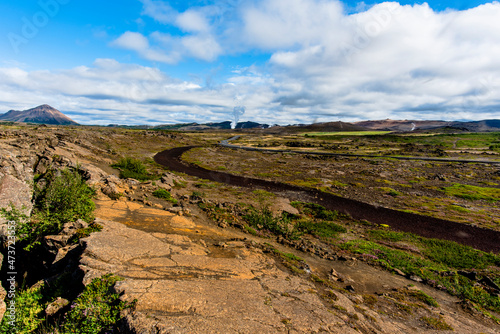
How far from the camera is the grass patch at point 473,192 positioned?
3525cm

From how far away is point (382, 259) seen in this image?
651 inches

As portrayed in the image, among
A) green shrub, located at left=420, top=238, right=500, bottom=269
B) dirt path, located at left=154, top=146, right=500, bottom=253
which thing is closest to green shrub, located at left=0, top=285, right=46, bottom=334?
green shrub, located at left=420, top=238, right=500, bottom=269

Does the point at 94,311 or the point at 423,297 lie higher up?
the point at 94,311

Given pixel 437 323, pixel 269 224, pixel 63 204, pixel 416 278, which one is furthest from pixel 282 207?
pixel 63 204

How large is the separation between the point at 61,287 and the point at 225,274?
632 centimetres

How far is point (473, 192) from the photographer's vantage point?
38344 mm

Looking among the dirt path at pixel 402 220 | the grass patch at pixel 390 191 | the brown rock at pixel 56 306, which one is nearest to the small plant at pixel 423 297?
the dirt path at pixel 402 220

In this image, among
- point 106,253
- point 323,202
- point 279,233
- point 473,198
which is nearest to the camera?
point 106,253

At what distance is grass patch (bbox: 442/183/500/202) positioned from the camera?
1388 inches

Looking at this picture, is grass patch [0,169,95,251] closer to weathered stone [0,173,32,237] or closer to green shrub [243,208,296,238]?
weathered stone [0,173,32,237]

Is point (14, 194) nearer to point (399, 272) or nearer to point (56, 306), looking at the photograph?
point (56, 306)

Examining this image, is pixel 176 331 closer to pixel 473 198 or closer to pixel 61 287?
pixel 61 287

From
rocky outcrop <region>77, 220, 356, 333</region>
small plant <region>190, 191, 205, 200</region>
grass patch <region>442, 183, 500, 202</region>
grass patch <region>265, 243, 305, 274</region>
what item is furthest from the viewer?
grass patch <region>442, 183, 500, 202</region>

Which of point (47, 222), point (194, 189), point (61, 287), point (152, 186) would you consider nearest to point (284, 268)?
point (61, 287)
